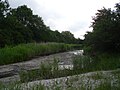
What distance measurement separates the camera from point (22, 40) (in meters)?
63.4

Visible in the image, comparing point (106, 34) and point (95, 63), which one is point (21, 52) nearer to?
point (106, 34)

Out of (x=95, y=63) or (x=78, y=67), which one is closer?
(x=78, y=67)

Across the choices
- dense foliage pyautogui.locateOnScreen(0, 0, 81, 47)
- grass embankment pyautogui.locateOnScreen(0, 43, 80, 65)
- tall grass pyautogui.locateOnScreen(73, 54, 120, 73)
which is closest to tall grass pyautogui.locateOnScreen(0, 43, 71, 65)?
grass embankment pyautogui.locateOnScreen(0, 43, 80, 65)

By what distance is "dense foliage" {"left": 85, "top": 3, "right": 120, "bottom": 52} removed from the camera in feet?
70.4

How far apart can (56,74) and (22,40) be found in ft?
154

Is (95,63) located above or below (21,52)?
below

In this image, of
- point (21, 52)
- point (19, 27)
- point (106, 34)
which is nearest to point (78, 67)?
point (106, 34)

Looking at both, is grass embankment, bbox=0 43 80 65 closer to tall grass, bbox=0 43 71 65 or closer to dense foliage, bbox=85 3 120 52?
tall grass, bbox=0 43 71 65

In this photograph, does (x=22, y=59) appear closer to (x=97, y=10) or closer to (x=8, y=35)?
(x=97, y=10)

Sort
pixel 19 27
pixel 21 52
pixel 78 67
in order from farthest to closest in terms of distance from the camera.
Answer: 1. pixel 19 27
2. pixel 21 52
3. pixel 78 67

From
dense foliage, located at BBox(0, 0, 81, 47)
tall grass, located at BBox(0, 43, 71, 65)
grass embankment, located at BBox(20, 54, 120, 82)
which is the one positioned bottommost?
grass embankment, located at BBox(20, 54, 120, 82)

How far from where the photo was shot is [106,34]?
2133 cm

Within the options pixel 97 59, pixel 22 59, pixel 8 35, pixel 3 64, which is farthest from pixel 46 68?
pixel 8 35

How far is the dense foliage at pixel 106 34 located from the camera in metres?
21.5
